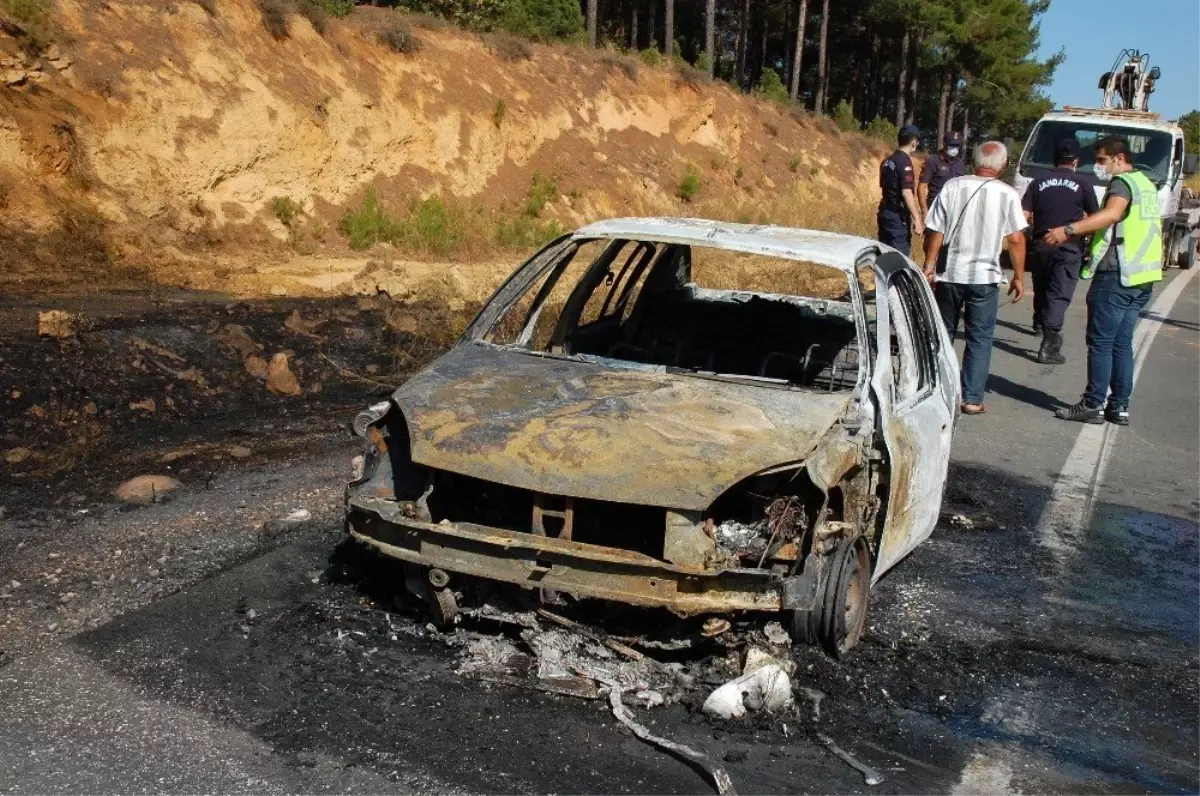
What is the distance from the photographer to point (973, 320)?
9125 mm

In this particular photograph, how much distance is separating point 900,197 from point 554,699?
9.32m

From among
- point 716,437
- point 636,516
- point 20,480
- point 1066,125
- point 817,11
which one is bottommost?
point 20,480

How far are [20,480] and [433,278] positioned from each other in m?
8.54

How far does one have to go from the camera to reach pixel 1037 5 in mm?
67875

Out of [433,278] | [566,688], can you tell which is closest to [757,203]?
[433,278]

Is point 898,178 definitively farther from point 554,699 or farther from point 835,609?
point 554,699

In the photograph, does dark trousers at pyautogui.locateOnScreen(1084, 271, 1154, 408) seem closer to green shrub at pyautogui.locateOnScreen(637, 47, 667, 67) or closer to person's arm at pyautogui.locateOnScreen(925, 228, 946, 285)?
person's arm at pyautogui.locateOnScreen(925, 228, 946, 285)

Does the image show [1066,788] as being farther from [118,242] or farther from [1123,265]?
[118,242]

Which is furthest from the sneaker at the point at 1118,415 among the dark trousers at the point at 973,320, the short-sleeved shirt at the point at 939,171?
the short-sleeved shirt at the point at 939,171

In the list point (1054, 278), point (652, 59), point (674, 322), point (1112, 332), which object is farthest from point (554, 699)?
point (652, 59)

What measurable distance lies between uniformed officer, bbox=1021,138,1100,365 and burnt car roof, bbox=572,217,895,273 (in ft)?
17.9

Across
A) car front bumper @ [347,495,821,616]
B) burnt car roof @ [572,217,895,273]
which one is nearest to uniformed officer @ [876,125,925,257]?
burnt car roof @ [572,217,895,273]

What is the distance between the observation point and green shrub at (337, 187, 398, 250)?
17844 mm

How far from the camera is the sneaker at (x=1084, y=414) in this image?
9.42 metres
